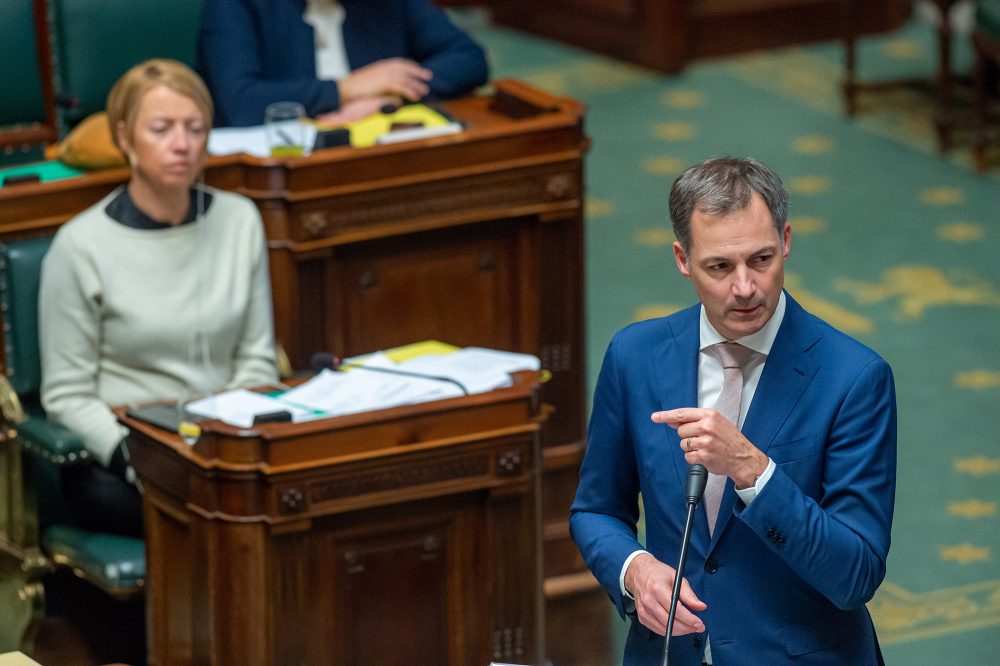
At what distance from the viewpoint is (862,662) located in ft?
7.96

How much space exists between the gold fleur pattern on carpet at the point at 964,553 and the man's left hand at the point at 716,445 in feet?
8.45

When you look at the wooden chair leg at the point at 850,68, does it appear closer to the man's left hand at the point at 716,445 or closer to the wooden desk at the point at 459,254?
the wooden desk at the point at 459,254

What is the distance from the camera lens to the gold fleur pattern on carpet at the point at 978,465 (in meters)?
5.08

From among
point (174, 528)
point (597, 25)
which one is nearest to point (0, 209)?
point (174, 528)

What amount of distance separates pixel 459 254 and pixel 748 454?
2.22 m

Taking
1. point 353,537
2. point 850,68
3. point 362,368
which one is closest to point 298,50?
point 362,368

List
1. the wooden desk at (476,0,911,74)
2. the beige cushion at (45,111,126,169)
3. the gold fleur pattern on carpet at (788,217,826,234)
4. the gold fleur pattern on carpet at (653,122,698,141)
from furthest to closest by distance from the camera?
the wooden desk at (476,0,911,74), the gold fleur pattern on carpet at (653,122,698,141), the gold fleur pattern on carpet at (788,217,826,234), the beige cushion at (45,111,126,169)

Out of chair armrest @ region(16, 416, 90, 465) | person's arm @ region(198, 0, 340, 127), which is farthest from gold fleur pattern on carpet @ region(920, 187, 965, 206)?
chair armrest @ region(16, 416, 90, 465)

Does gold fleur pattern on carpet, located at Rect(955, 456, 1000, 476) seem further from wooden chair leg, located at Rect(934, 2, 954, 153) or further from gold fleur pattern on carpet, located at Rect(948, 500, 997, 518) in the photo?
wooden chair leg, located at Rect(934, 2, 954, 153)

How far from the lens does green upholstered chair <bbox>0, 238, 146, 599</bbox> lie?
375 cm

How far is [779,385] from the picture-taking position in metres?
2.37

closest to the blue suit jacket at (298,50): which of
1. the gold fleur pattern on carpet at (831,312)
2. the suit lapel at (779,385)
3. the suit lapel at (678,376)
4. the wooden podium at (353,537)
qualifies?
the wooden podium at (353,537)

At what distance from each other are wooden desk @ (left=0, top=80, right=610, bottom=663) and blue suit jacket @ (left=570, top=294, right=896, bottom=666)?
1.78m

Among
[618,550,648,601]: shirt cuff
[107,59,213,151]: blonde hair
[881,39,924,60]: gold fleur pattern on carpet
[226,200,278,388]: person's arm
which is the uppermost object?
[107,59,213,151]: blonde hair
